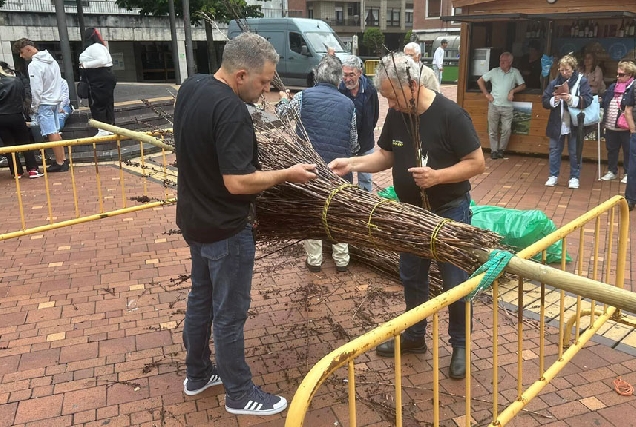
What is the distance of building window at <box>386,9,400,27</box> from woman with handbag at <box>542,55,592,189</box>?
50.6 metres

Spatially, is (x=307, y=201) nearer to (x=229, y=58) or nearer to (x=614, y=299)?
(x=229, y=58)

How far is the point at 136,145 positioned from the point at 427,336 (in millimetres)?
8017

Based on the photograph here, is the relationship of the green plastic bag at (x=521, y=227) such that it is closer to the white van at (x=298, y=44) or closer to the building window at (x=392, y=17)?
the white van at (x=298, y=44)

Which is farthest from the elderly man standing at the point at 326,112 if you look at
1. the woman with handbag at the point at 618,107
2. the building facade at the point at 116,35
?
the building facade at the point at 116,35

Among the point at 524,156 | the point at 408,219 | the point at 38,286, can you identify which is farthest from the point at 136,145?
the point at 408,219

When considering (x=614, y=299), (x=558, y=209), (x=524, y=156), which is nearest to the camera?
(x=614, y=299)

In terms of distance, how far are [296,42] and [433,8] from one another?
33.3 meters

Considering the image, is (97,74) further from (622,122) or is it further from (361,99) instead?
(622,122)

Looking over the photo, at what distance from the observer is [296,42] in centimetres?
2072

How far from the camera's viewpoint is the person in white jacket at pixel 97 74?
357 inches

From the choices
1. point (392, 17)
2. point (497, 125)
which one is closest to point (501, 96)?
point (497, 125)

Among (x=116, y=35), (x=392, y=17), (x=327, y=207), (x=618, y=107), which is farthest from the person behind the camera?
(x=392, y=17)

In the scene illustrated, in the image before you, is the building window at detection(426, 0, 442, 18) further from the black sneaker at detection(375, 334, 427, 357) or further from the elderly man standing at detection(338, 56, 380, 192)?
the black sneaker at detection(375, 334, 427, 357)

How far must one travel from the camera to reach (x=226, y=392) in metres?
3.14
